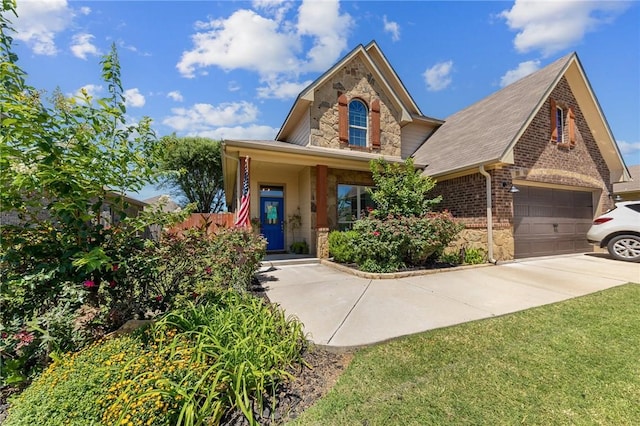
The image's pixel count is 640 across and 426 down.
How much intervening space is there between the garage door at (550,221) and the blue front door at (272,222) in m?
8.31

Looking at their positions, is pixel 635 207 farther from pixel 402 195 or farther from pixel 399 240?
pixel 399 240

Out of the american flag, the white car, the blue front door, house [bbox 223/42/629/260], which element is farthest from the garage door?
the american flag

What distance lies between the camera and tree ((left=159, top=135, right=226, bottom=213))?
20.5 metres

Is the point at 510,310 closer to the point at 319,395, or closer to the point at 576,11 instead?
the point at 319,395

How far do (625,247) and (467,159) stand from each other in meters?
5.27

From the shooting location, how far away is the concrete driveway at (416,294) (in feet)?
11.7

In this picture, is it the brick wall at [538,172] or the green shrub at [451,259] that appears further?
the brick wall at [538,172]

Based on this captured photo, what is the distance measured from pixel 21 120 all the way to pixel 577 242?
1489cm

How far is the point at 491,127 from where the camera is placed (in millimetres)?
9484

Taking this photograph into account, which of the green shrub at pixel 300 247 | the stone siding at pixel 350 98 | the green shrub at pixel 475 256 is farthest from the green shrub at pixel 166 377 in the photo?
the stone siding at pixel 350 98

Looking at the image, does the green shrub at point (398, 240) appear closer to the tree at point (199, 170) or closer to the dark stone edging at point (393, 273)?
the dark stone edging at point (393, 273)

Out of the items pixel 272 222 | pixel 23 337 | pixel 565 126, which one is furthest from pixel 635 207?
pixel 23 337

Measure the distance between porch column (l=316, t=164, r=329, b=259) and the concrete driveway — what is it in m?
1.19

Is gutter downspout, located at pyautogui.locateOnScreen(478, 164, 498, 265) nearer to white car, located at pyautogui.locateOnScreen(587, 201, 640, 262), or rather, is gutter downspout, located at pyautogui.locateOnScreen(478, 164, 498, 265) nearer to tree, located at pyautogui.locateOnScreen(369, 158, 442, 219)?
tree, located at pyautogui.locateOnScreen(369, 158, 442, 219)
